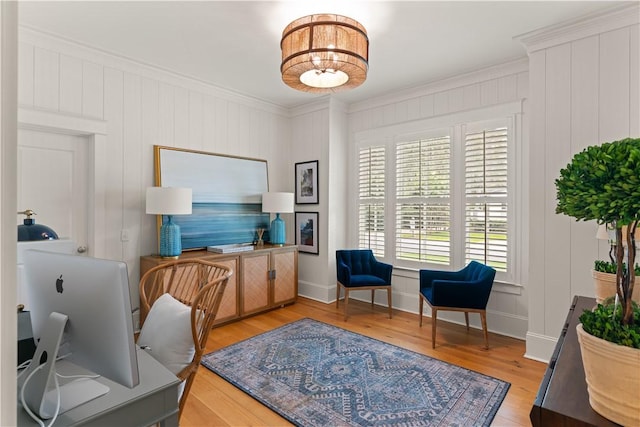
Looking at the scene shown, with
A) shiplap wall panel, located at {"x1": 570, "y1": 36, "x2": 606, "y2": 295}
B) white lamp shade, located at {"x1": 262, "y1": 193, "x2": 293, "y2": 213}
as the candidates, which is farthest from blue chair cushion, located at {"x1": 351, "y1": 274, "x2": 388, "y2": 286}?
shiplap wall panel, located at {"x1": 570, "y1": 36, "x2": 606, "y2": 295}

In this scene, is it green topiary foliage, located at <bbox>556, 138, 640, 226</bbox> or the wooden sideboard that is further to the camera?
the wooden sideboard

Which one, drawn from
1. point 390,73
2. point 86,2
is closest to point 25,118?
point 86,2

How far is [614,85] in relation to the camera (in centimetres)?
249

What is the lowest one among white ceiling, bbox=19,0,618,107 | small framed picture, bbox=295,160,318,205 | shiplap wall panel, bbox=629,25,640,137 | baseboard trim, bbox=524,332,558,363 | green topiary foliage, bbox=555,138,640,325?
baseboard trim, bbox=524,332,558,363

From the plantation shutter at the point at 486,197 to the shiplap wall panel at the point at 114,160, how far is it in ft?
12.2

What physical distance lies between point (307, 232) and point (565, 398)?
392 centimetres

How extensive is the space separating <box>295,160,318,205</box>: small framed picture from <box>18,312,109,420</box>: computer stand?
3.74 m

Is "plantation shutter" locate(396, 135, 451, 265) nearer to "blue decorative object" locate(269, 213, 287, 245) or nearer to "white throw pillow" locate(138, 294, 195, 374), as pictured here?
"blue decorative object" locate(269, 213, 287, 245)

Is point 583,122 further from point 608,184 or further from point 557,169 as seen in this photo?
point 608,184

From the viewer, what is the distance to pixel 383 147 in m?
4.32

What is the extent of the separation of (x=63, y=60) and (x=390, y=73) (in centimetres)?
318

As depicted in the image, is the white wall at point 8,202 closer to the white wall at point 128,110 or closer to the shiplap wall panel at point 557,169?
the white wall at point 128,110

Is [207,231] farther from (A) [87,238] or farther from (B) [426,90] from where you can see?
(B) [426,90]

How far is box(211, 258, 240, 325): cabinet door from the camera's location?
356 centimetres
